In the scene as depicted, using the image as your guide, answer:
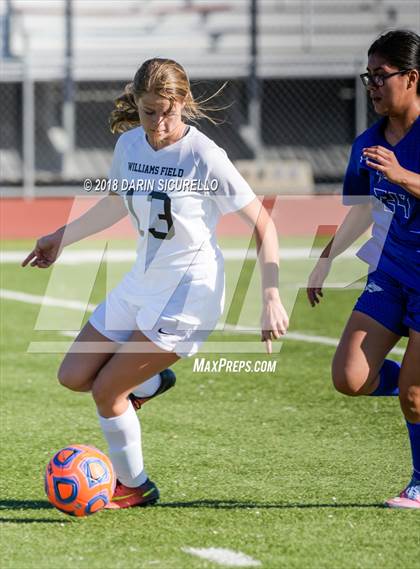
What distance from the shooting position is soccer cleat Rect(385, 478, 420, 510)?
4887 mm

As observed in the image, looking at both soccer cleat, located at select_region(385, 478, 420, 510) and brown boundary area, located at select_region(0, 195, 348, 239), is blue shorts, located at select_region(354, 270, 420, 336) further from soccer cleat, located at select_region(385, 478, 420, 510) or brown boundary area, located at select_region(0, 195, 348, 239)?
brown boundary area, located at select_region(0, 195, 348, 239)

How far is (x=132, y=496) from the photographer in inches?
195

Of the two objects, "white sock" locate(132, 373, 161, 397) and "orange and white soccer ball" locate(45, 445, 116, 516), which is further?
"white sock" locate(132, 373, 161, 397)

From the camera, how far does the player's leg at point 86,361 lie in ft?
15.9

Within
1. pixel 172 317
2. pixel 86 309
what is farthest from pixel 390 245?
pixel 86 309

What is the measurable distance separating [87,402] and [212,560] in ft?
11.0

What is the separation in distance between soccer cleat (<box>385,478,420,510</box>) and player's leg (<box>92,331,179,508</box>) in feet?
3.40

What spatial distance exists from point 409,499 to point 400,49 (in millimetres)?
1916

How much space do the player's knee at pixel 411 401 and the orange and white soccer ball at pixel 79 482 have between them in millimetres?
1289

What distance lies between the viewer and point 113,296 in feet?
16.2

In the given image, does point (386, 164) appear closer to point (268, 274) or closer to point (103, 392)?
point (268, 274)

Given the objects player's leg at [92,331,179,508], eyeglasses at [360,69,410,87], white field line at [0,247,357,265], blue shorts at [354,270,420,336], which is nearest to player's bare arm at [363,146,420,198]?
eyeglasses at [360,69,410,87]

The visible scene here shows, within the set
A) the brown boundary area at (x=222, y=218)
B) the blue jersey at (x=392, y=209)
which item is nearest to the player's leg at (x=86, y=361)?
the blue jersey at (x=392, y=209)

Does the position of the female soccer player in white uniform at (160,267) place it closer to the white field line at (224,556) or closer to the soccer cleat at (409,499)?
the white field line at (224,556)
